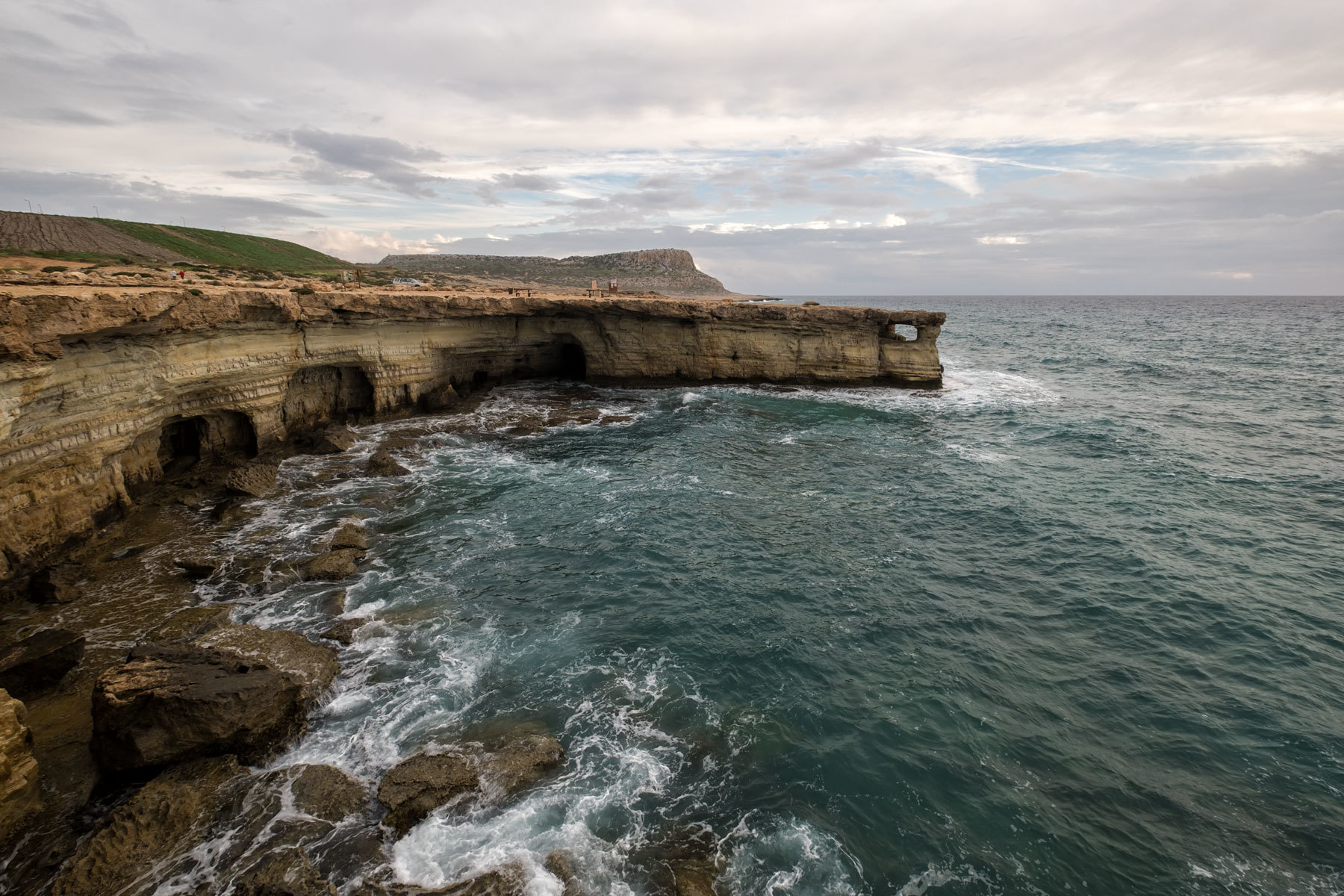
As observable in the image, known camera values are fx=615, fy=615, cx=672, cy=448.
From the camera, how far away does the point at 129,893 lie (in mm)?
7734

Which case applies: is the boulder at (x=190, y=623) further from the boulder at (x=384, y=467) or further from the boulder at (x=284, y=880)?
the boulder at (x=384, y=467)

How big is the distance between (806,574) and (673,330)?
24.0 meters

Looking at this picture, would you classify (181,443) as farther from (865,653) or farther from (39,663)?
(865,653)

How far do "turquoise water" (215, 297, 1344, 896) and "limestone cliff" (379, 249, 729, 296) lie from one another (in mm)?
77109

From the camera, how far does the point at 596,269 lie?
120312 mm

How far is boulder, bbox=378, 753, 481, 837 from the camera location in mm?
8984

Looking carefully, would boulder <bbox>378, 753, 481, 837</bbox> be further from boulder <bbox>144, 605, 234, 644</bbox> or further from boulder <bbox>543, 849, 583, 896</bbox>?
boulder <bbox>144, 605, 234, 644</bbox>

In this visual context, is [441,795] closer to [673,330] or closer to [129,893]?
[129,893]

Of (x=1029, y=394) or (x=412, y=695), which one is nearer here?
(x=412, y=695)

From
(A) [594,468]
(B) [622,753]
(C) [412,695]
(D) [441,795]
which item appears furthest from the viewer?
(A) [594,468]

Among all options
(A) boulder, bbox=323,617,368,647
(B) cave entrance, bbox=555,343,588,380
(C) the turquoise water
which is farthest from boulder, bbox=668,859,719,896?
(B) cave entrance, bbox=555,343,588,380

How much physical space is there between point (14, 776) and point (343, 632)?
512 centimetres

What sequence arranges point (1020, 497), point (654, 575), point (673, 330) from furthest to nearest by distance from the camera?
point (673, 330), point (1020, 497), point (654, 575)

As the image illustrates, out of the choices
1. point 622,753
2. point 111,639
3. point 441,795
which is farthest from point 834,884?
point 111,639
